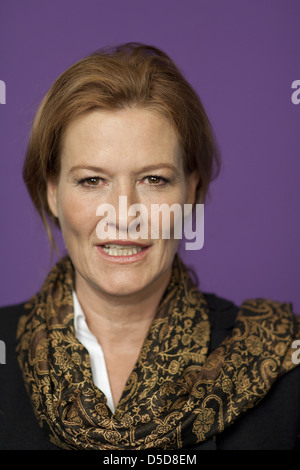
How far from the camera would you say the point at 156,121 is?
78.5 inches

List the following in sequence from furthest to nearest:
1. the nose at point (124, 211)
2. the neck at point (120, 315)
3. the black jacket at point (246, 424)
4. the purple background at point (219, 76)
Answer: the purple background at point (219, 76)
the neck at point (120, 315)
the black jacket at point (246, 424)
the nose at point (124, 211)

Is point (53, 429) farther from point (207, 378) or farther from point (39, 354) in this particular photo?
point (207, 378)

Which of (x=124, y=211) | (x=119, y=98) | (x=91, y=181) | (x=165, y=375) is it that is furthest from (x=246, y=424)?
(x=119, y=98)

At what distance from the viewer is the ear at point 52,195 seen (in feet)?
7.12

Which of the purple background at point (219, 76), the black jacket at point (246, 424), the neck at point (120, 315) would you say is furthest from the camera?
the purple background at point (219, 76)

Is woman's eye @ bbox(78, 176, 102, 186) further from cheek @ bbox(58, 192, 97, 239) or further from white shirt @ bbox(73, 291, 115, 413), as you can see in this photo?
white shirt @ bbox(73, 291, 115, 413)

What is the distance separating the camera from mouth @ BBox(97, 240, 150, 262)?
79.0 inches

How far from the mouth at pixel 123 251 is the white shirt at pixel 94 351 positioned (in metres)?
0.29

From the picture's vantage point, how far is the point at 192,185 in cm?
221

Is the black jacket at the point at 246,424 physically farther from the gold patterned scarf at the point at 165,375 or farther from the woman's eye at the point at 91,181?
the woman's eye at the point at 91,181

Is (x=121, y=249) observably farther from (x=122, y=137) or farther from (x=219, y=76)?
(x=219, y=76)

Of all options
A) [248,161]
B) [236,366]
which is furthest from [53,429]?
[248,161]

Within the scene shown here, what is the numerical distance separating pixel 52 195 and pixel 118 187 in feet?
1.14

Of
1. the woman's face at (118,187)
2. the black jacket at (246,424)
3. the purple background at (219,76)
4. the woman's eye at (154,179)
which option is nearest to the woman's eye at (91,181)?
the woman's face at (118,187)
